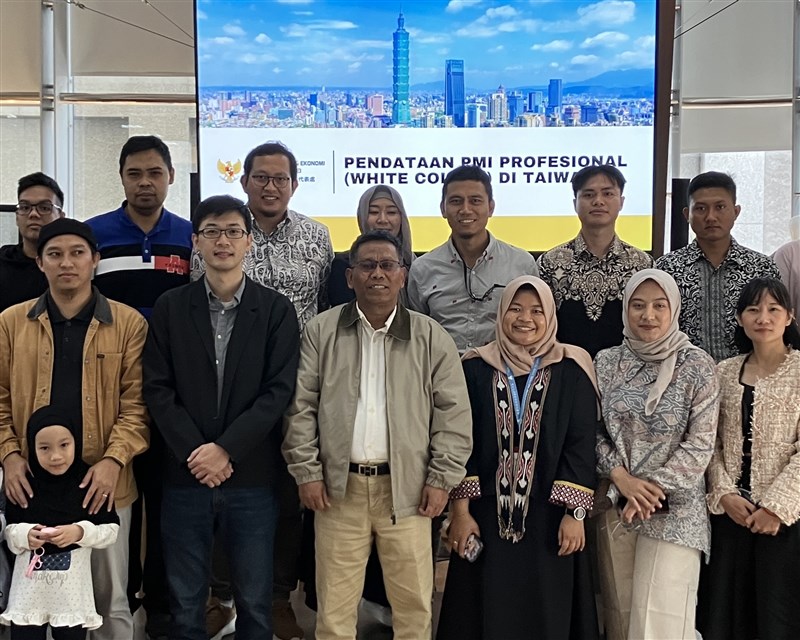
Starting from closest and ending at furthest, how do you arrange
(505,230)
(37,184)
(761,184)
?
(37,184), (505,230), (761,184)

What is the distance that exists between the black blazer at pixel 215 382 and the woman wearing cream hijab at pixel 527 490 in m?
0.70

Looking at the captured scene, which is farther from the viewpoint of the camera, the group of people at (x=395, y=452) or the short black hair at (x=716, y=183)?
the short black hair at (x=716, y=183)

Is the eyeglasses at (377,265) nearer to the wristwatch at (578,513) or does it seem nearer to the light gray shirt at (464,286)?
the light gray shirt at (464,286)

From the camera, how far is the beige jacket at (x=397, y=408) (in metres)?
2.84

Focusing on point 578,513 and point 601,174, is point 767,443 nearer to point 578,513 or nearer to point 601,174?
point 578,513

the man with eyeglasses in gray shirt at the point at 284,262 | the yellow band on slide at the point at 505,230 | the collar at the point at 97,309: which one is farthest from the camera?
the yellow band on slide at the point at 505,230

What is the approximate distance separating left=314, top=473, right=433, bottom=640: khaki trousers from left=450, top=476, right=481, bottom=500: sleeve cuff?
152 mm

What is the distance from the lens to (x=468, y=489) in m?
2.93

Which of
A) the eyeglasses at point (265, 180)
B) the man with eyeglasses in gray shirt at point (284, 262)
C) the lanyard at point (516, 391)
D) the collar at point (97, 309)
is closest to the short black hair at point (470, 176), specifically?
the man with eyeglasses in gray shirt at point (284, 262)

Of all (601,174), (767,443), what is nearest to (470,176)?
(601,174)

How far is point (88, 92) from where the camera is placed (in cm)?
653

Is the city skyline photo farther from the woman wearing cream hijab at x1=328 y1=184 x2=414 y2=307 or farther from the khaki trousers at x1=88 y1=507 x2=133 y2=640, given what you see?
the khaki trousers at x1=88 y1=507 x2=133 y2=640

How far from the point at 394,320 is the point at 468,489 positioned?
643 millimetres

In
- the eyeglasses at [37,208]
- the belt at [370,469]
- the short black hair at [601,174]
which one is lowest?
the belt at [370,469]
